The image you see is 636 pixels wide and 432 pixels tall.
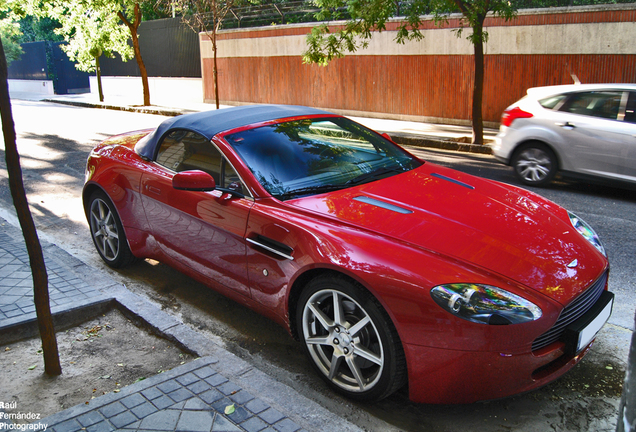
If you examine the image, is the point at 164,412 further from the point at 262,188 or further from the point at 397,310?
the point at 262,188

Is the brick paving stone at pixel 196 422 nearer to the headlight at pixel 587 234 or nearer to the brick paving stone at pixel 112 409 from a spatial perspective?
the brick paving stone at pixel 112 409

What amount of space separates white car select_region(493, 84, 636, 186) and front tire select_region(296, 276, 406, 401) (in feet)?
19.4

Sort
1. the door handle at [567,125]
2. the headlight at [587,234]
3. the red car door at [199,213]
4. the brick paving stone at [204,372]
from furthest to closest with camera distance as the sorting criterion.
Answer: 1. the door handle at [567,125]
2. the red car door at [199,213]
3. the headlight at [587,234]
4. the brick paving stone at [204,372]

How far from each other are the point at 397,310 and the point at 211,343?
1.44 m

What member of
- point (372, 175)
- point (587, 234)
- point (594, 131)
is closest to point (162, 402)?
point (372, 175)

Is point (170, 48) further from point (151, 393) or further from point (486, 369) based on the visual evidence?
point (486, 369)

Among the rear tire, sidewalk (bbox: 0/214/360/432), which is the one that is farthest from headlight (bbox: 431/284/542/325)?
the rear tire

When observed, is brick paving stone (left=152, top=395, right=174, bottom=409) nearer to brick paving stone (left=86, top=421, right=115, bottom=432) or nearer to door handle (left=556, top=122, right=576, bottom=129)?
brick paving stone (left=86, top=421, right=115, bottom=432)

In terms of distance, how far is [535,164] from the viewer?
8.40 meters

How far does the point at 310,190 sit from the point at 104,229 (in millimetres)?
2568

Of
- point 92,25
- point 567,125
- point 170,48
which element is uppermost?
point 92,25

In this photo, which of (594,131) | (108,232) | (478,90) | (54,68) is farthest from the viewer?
(54,68)

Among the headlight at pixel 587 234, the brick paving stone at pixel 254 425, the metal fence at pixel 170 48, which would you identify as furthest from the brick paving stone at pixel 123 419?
the metal fence at pixel 170 48

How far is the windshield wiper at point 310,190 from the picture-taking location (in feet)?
12.1
